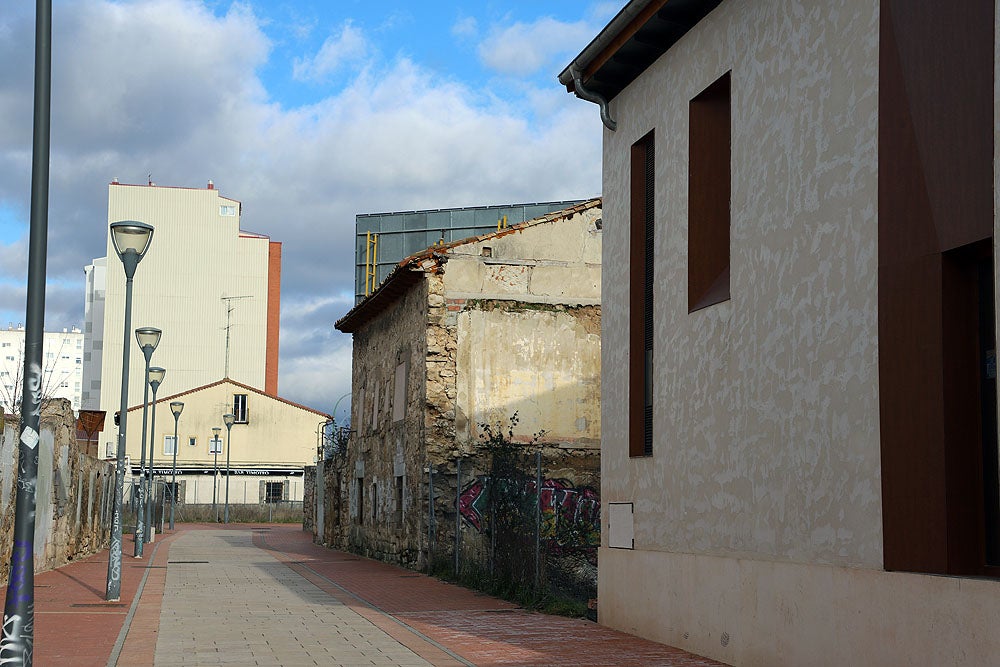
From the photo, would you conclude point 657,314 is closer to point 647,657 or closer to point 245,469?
point 647,657

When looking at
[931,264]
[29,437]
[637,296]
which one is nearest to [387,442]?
[637,296]

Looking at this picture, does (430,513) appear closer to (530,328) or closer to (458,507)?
(458,507)

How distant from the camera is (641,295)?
13.2 metres

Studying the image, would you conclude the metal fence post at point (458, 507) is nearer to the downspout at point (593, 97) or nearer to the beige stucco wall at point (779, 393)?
the beige stucco wall at point (779, 393)

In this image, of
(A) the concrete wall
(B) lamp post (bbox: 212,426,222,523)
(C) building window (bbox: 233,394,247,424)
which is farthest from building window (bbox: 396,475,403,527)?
(C) building window (bbox: 233,394,247,424)

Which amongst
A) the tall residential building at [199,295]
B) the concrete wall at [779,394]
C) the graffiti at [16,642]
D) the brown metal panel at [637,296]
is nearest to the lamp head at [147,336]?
the brown metal panel at [637,296]

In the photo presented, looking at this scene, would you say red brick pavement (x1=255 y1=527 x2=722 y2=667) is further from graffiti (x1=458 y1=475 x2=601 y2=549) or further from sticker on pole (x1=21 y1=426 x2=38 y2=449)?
sticker on pole (x1=21 y1=426 x2=38 y2=449)

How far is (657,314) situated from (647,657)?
143 inches

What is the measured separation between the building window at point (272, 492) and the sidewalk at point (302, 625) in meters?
44.2

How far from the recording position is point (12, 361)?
13662 cm

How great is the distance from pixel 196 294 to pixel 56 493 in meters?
57.8

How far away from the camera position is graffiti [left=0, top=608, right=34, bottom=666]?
7.03 meters

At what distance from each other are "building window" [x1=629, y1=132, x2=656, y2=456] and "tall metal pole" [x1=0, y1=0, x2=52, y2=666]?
7080 mm

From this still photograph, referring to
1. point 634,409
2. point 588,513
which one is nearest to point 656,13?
point 634,409
